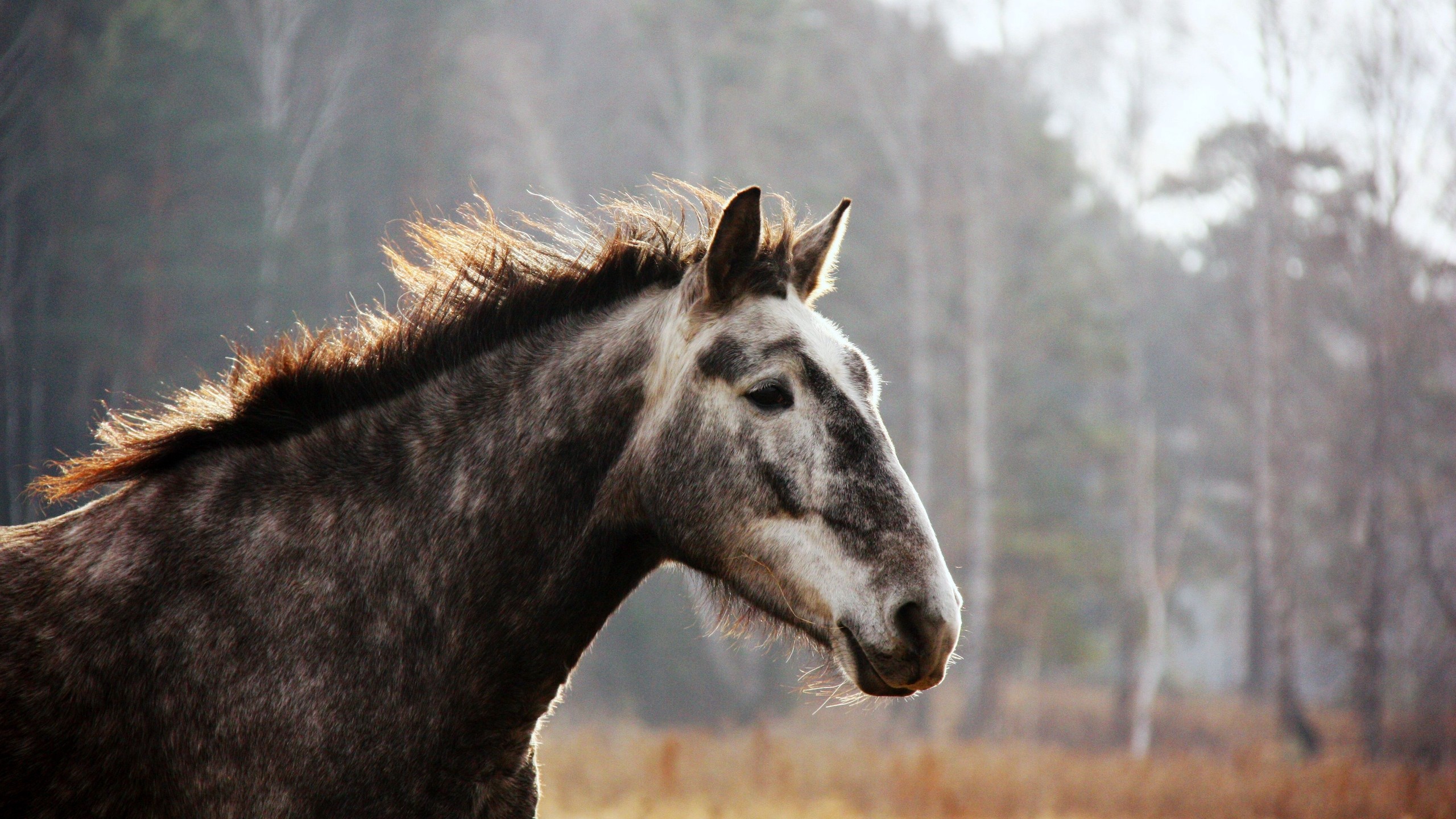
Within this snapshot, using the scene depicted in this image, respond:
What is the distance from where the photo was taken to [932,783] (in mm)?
10273

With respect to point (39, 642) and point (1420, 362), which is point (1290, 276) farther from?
point (39, 642)

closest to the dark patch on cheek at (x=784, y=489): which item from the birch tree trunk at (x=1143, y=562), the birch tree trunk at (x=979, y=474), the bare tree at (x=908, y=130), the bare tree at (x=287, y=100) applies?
the bare tree at (x=287, y=100)

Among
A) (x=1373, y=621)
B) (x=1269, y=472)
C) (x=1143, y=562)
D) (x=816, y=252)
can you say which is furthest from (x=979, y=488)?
(x=816, y=252)

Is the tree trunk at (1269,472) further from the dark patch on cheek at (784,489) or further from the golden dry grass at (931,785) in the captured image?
the dark patch on cheek at (784,489)

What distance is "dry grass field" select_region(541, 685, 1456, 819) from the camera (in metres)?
9.60

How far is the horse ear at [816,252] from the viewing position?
2703 mm

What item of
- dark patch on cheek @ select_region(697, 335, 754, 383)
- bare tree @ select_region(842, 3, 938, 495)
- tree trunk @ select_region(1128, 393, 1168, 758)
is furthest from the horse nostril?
bare tree @ select_region(842, 3, 938, 495)

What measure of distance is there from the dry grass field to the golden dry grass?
0.9 inches

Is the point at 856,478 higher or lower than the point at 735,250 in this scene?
lower

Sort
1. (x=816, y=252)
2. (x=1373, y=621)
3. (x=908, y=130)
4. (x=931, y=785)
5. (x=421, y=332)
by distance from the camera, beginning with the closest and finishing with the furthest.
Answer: (x=421, y=332)
(x=816, y=252)
(x=931, y=785)
(x=1373, y=621)
(x=908, y=130)

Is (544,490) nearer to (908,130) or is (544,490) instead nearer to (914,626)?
(914,626)

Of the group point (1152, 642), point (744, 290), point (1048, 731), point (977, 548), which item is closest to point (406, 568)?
point (744, 290)

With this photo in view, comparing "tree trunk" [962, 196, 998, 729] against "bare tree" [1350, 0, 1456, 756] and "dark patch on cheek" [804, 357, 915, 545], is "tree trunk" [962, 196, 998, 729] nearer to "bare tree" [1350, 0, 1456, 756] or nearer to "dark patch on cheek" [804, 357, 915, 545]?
"bare tree" [1350, 0, 1456, 756]

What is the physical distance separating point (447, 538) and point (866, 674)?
1029 millimetres
